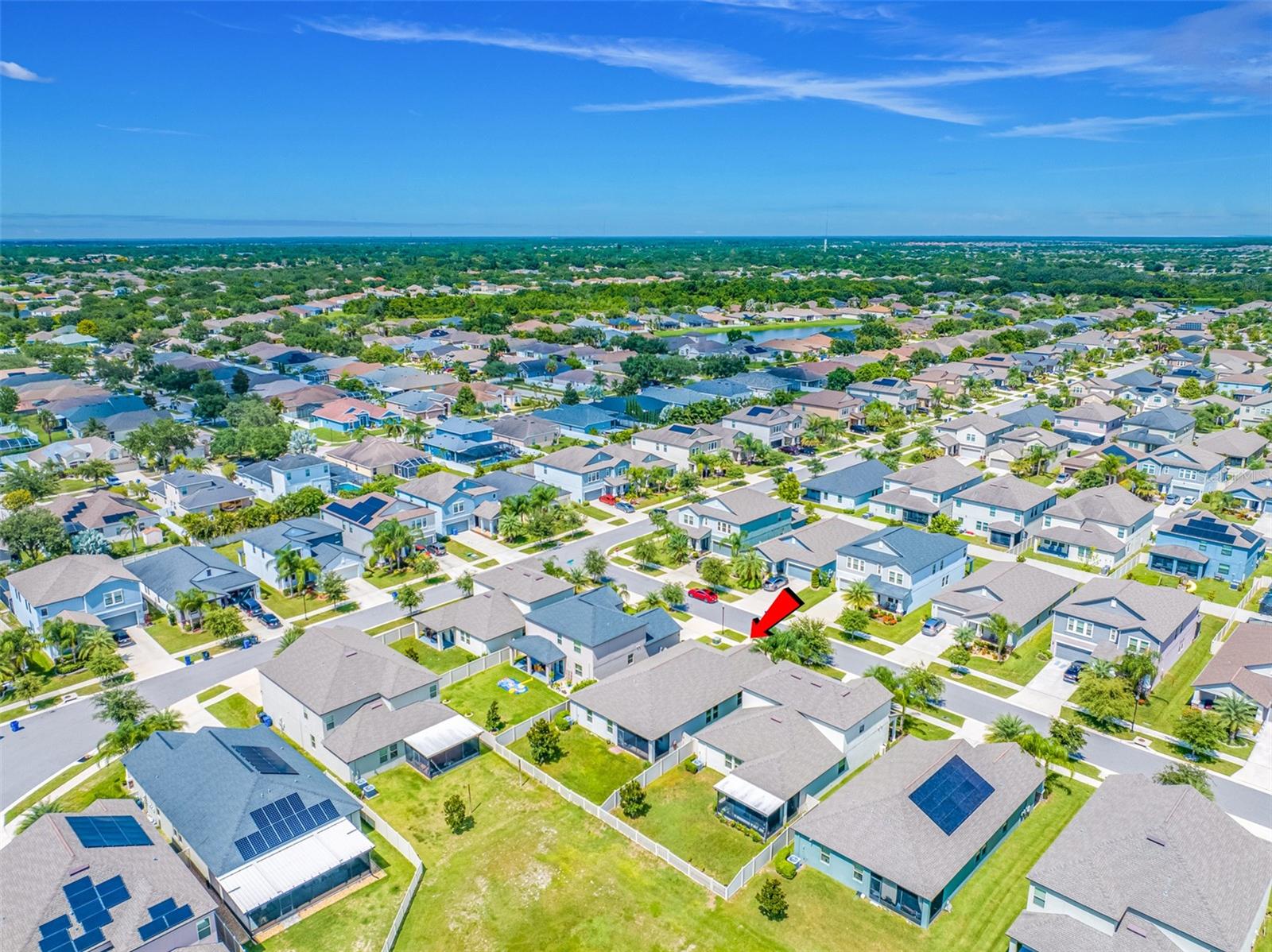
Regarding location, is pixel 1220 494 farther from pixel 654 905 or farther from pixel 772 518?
pixel 654 905

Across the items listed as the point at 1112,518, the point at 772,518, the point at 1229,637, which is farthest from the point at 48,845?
the point at 1112,518

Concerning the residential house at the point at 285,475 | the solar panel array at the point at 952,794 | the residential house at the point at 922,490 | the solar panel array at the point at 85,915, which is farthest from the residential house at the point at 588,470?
the solar panel array at the point at 85,915

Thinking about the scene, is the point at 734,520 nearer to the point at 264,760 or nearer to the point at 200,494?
the point at 264,760

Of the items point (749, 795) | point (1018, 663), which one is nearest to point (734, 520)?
point (1018, 663)

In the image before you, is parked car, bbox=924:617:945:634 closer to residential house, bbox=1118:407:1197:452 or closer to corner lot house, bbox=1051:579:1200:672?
corner lot house, bbox=1051:579:1200:672

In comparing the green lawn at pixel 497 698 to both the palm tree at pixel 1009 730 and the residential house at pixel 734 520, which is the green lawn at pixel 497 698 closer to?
the residential house at pixel 734 520

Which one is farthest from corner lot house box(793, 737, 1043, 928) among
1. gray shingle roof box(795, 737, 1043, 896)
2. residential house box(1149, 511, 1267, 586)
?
residential house box(1149, 511, 1267, 586)
